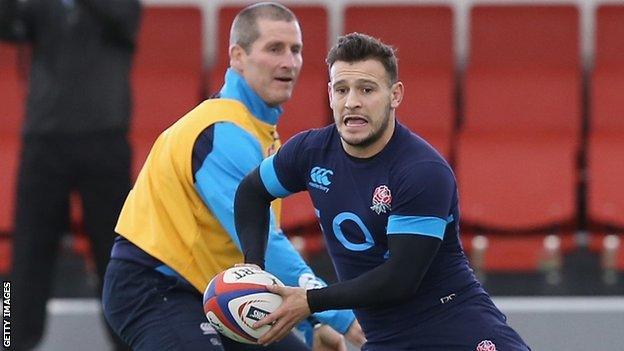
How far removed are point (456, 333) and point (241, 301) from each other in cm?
61

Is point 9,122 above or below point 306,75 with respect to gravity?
below

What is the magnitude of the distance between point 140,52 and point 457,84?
1.98 metres

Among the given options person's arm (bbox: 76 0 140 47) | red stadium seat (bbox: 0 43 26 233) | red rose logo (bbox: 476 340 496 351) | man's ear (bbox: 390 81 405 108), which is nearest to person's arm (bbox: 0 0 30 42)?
person's arm (bbox: 76 0 140 47)

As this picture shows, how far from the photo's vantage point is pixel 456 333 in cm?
408

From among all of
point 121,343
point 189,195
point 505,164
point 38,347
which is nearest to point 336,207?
point 189,195

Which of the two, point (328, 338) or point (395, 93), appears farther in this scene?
point (328, 338)

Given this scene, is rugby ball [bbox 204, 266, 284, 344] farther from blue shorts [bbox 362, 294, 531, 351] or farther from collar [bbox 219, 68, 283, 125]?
collar [bbox 219, 68, 283, 125]

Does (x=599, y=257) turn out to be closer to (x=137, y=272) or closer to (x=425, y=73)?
(x=425, y=73)

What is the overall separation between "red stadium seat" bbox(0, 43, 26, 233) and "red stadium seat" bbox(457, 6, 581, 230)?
2540 millimetres

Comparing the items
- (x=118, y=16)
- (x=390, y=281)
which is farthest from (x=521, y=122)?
(x=390, y=281)

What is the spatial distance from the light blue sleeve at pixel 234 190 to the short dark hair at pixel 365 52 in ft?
1.96

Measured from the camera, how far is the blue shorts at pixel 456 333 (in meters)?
4.07

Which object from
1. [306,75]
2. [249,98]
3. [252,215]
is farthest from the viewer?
[306,75]

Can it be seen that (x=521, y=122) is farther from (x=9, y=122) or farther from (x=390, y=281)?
(x=390, y=281)
